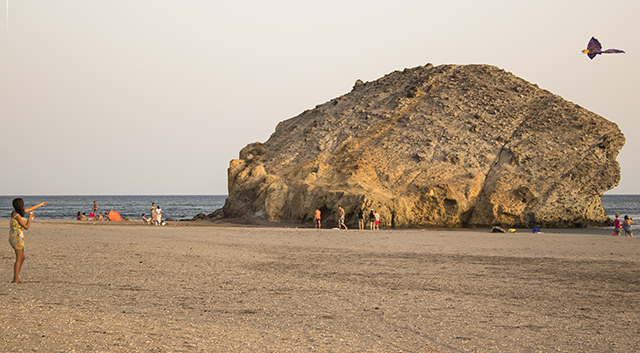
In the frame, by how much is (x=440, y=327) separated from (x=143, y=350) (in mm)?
3972

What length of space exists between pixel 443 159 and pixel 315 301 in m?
32.6

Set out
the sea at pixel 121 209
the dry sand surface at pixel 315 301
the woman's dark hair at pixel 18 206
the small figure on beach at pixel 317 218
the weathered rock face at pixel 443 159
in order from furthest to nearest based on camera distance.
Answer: the sea at pixel 121 209, the weathered rock face at pixel 443 159, the small figure on beach at pixel 317 218, the woman's dark hair at pixel 18 206, the dry sand surface at pixel 315 301

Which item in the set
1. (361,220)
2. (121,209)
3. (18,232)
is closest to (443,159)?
(361,220)

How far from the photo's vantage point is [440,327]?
7.30m

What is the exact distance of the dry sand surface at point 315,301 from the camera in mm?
6461

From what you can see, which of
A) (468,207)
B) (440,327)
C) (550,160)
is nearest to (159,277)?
(440,327)

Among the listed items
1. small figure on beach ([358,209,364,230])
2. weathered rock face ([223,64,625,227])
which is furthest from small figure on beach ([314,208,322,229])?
small figure on beach ([358,209,364,230])

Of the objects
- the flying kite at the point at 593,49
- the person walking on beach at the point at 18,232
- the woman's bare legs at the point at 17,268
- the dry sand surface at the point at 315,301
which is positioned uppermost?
the flying kite at the point at 593,49

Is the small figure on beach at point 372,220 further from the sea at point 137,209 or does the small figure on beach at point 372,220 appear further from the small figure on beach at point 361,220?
the sea at point 137,209

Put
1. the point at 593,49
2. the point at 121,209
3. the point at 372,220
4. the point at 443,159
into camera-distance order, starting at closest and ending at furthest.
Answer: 1. the point at 593,49
2. the point at 372,220
3. the point at 443,159
4. the point at 121,209

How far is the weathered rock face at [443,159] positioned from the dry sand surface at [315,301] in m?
19.0

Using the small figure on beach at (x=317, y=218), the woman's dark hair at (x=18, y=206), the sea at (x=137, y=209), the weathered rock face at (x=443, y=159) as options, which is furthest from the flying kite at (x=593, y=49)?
the sea at (x=137, y=209)

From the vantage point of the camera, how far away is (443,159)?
40.0 metres

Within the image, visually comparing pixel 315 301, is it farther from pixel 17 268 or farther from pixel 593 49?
pixel 593 49
